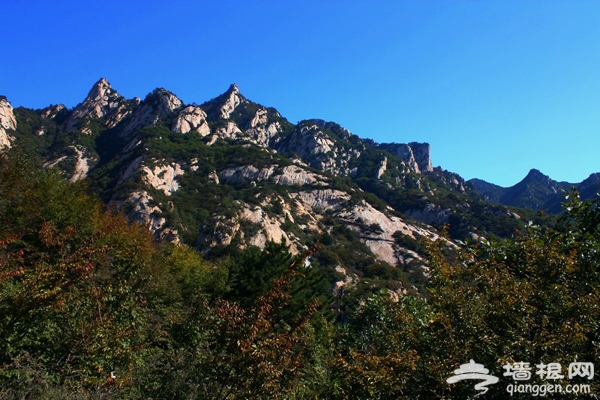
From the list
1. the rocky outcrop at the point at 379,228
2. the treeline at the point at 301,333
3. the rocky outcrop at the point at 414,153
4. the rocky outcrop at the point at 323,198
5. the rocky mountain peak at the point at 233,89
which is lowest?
the treeline at the point at 301,333

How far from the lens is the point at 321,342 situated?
15.5m

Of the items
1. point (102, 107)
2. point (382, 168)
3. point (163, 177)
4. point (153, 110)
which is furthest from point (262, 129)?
A: point (163, 177)

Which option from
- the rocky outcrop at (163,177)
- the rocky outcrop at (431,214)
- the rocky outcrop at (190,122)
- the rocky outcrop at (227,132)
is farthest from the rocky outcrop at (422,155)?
the rocky outcrop at (163,177)

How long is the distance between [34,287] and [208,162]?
98.6 meters

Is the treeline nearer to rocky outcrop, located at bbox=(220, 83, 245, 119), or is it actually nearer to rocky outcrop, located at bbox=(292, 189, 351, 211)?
rocky outcrop, located at bbox=(292, 189, 351, 211)

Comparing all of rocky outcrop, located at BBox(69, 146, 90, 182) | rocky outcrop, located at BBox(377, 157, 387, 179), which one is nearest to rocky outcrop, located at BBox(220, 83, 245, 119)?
rocky outcrop, located at BBox(69, 146, 90, 182)

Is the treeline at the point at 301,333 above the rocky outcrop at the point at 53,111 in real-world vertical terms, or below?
below

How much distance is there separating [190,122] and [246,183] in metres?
47.7

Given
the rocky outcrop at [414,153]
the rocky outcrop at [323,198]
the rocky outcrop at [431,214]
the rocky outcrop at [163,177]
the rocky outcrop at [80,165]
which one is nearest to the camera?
the rocky outcrop at [163,177]

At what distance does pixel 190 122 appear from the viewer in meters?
128

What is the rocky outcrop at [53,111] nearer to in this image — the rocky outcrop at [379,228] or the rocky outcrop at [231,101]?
the rocky outcrop at [231,101]

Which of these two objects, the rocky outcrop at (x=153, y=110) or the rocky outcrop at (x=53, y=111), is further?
the rocky outcrop at (x=53, y=111)

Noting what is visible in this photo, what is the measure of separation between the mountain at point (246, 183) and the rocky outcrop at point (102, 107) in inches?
25.1

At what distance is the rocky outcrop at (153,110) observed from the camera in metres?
136
